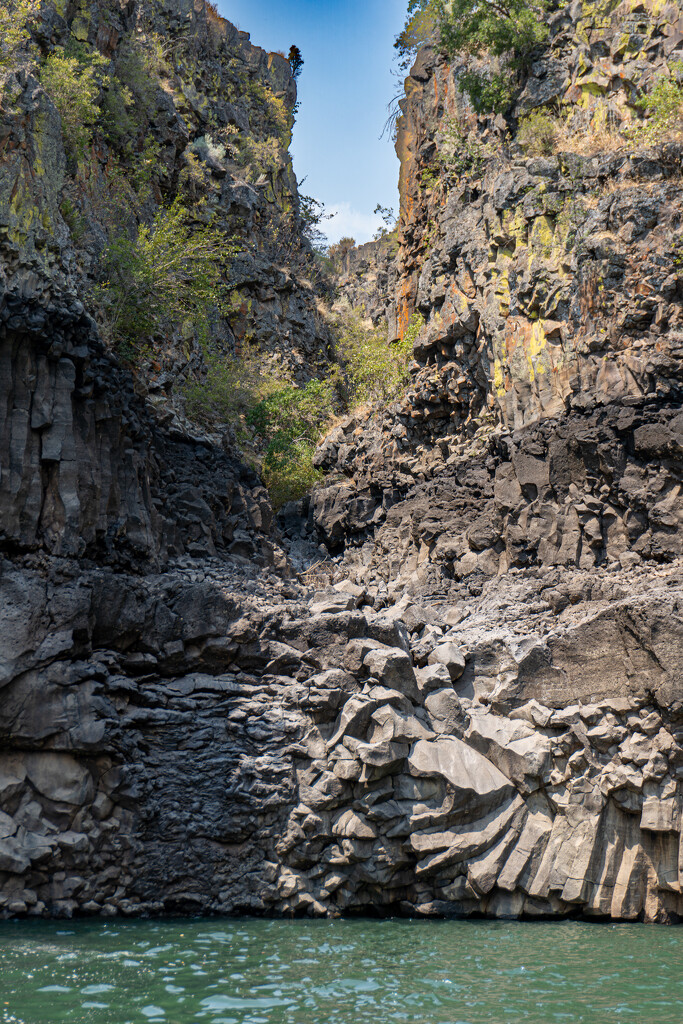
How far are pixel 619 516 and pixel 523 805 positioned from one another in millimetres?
6027

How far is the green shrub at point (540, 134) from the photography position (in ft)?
62.3

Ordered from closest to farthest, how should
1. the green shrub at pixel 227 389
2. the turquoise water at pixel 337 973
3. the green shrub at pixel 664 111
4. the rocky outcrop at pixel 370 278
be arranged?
the turquoise water at pixel 337 973 < the green shrub at pixel 664 111 < the green shrub at pixel 227 389 < the rocky outcrop at pixel 370 278

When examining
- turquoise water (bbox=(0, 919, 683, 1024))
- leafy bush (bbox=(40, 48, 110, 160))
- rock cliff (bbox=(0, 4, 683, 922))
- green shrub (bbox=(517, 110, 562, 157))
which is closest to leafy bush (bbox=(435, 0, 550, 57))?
rock cliff (bbox=(0, 4, 683, 922))

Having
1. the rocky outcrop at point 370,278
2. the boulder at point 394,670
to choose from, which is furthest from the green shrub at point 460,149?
the boulder at point 394,670

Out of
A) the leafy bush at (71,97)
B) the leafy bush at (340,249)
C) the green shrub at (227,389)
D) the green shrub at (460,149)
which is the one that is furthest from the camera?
the leafy bush at (340,249)

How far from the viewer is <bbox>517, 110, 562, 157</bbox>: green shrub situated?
1900 centimetres

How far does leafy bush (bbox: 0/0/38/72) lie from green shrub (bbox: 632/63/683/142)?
12777 millimetres

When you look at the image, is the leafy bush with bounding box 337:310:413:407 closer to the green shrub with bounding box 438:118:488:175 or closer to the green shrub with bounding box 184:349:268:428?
the green shrub with bounding box 184:349:268:428

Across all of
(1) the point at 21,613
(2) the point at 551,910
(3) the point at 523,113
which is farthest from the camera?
(3) the point at 523,113

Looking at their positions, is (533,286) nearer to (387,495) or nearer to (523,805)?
(387,495)

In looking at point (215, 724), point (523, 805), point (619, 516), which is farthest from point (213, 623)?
point (619, 516)

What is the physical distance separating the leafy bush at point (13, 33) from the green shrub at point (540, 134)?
36.8ft

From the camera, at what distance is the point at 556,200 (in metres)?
17.7

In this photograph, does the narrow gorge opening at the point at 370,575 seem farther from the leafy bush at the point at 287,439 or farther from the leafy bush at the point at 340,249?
the leafy bush at the point at 340,249
